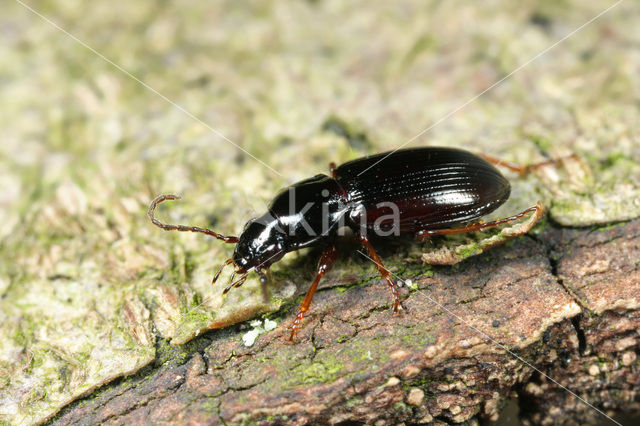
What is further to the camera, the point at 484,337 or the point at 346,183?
the point at 346,183

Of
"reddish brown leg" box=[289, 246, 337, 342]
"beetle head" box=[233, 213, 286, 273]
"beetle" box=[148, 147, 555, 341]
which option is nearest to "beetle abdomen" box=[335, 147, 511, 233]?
"beetle" box=[148, 147, 555, 341]

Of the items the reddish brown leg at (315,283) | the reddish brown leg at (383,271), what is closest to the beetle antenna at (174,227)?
the reddish brown leg at (315,283)

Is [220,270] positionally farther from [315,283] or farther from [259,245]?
[315,283]

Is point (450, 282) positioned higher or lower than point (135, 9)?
lower

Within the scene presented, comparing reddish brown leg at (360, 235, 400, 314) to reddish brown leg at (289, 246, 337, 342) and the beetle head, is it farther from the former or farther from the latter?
the beetle head

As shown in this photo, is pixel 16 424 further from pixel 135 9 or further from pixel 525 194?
pixel 135 9

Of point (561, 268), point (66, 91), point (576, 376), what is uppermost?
point (66, 91)

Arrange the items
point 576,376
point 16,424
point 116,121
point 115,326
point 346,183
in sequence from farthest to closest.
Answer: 1. point 116,121
2. point 346,183
3. point 115,326
4. point 576,376
5. point 16,424

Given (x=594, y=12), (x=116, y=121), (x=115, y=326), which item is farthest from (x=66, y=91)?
(x=594, y=12)
